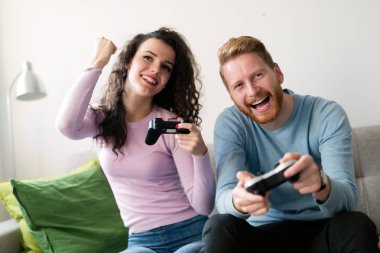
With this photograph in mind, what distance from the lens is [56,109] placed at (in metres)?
2.05

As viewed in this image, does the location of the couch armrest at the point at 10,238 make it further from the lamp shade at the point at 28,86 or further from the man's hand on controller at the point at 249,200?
the man's hand on controller at the point at 249,200

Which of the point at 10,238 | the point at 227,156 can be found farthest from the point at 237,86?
the point at 10,238

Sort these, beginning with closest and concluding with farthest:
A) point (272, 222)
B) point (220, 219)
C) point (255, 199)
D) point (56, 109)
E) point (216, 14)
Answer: point (255, 199) < point (220, 219) < point (272, 222) < point (216, 14) < point (56, 109)

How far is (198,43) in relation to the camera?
1828 millimetres

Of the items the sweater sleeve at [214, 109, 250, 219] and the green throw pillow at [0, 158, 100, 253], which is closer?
the sweater sleeve at [214, 109, 250, 219]

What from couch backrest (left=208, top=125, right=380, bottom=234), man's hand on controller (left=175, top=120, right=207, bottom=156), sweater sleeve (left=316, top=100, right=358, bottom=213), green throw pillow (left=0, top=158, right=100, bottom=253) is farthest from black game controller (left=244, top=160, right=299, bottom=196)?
green throw pillow (left=0, top=158, right=100, bottom=253)

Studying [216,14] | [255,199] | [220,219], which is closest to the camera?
[255,199]

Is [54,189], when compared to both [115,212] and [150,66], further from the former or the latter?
[150,66]

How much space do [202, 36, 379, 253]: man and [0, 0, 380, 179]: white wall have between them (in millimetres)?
517

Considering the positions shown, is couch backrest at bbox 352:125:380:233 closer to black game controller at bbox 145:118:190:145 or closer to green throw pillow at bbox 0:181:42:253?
black game controller at bbox 145:118:190:145

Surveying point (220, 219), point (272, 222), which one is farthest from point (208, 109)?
point (220, 219)

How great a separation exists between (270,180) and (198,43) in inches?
46.1

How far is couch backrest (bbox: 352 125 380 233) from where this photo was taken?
143 centimetres

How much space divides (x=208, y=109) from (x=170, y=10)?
1.63 ft
